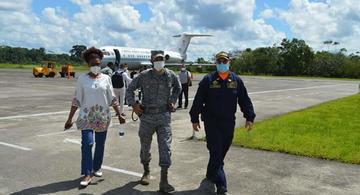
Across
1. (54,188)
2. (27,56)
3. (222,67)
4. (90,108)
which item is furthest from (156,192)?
(27,56)

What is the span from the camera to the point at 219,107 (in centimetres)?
586

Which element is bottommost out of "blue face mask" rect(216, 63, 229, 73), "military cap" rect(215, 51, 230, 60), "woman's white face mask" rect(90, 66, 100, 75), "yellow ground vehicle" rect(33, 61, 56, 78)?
"yellow ground vehicle" rect(33, 61, 56, 78)

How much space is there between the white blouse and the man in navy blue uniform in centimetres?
135

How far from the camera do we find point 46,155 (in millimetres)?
8008

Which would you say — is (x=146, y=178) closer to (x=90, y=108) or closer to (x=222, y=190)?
(x=222, y=190)

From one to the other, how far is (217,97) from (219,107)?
0.14 meters

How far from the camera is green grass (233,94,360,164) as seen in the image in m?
8.80

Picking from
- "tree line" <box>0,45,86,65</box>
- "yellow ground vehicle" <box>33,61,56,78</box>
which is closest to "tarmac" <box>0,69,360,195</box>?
"yellow ground vehicle" <box>33,61,56,78</box>

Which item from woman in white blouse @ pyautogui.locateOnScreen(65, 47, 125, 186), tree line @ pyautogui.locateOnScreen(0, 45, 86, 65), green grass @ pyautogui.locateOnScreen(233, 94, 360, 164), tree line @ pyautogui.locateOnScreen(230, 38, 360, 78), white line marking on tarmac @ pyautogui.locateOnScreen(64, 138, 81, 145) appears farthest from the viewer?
tree line @ pyautogui.locateOnScreen(0, 45, 86, 65)

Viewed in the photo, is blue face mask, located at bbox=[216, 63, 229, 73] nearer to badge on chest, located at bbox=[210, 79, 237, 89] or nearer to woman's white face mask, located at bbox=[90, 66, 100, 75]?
badge on chest, located at bbox=[210, 79, 237, 89]

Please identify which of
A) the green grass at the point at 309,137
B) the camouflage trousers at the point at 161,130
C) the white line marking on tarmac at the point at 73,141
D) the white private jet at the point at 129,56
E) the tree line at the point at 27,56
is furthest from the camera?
the tree line at the point at 27,56

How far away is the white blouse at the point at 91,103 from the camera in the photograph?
20.4ft

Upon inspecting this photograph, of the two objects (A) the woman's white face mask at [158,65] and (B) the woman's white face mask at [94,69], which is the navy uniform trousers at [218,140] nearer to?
(A) the woman's white face mask at [158,65]

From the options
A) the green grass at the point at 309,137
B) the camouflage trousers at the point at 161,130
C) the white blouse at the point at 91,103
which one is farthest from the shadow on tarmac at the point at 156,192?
the green grass at the point at 309,137
